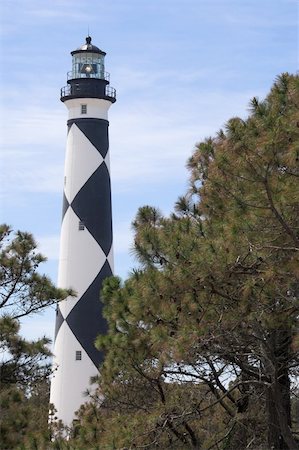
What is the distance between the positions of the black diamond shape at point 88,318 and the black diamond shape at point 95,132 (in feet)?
9.69

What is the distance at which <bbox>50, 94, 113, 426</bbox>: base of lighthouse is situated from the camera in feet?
82.4

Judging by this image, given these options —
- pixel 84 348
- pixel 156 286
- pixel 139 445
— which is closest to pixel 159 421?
pixel 139 445

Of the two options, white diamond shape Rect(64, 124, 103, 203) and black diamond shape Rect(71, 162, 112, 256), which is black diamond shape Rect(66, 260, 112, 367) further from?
white diamond shape Rect(64, 124, 103, 203)

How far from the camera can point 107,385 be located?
14062mm

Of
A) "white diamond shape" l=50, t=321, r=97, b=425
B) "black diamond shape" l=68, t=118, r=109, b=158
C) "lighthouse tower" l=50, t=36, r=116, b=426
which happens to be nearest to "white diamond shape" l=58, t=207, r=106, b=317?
"lighthouse tower" l=50, t=36, r=116, b=426

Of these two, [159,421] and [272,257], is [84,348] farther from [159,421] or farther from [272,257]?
[272,257]

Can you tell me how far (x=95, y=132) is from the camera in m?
25.9

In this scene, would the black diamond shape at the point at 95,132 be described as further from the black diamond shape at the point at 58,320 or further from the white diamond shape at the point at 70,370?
the white diamond shape at the point at 70,370

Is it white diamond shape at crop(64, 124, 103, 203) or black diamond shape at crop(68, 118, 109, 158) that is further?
black diamond shape at crop(68, 118, 109, 158)

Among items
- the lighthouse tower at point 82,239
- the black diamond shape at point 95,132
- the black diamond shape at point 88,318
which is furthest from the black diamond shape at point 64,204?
the black diamond shape at point 88,318

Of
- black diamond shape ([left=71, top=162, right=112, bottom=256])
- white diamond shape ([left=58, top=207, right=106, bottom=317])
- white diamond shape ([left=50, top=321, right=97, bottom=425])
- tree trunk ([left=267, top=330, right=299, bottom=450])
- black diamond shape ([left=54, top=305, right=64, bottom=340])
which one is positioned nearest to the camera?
tree trunk ([left=267, top=330, right=299, bottom=450])

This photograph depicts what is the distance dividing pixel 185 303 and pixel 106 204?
14.7 metres

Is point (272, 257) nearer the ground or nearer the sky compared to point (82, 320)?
nearer the ground

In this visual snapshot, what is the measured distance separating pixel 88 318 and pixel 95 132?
4.22 m
